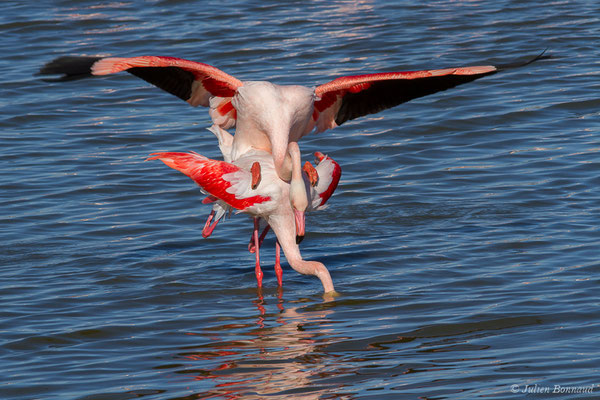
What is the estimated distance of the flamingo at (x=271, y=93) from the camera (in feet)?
28.8

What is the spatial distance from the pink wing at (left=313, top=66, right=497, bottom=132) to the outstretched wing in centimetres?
88

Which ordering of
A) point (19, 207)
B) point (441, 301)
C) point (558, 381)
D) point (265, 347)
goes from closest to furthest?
point (558, 381) → point (265, 347) → point (441, 301) → point (19, 207)

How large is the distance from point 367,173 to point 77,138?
4133mm

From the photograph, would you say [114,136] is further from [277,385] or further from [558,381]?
[558,381]

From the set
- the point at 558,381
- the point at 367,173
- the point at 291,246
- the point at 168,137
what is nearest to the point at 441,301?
the point at 291,246

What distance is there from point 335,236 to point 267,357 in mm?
3357

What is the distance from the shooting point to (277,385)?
668 cm

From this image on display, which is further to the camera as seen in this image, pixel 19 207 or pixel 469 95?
pixel 469 95

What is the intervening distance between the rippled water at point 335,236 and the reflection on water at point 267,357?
0.02 m

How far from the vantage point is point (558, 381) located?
20.8 ft

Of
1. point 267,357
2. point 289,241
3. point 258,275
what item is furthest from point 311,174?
point 267,357

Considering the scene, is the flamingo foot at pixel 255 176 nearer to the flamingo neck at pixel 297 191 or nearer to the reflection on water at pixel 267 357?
the flamingo neck at pixel 297 191

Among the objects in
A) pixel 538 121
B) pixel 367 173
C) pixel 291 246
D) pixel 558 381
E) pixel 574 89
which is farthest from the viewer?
pixel 574 89

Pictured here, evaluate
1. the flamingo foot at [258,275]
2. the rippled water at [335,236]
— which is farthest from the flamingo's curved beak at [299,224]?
the flamingo foot at [258,275]
